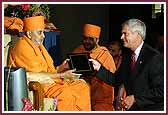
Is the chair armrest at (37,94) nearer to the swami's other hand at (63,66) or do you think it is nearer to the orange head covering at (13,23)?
the swami's other hand at (63,66)

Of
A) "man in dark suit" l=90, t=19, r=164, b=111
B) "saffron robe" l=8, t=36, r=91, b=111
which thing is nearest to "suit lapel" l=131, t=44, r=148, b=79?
"man in dark suit" l=90, t=19, r=164, b=111

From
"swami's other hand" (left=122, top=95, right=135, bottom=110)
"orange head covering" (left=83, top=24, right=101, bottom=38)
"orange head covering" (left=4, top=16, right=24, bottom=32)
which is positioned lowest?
"swami's other hand" (left=122, top=95, right=135, bottom=110)

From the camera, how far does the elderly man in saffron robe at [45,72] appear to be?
612 cm

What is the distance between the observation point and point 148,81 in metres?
6.07

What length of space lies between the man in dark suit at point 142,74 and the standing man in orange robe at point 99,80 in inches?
7.4

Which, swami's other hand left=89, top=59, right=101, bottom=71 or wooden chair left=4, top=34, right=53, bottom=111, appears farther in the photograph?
swami's other hand left=89, top=59, right=101, bottom=71

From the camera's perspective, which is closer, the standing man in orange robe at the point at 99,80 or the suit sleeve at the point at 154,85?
the suit sleeve at the point at 154,85

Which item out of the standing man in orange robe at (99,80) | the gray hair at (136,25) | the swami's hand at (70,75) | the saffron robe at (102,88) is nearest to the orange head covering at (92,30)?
the standing man in orange robe at (99,80)

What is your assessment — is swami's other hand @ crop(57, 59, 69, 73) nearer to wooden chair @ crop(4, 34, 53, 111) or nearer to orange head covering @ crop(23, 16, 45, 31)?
wooden chair @ crop(4, 34, 53, 111)

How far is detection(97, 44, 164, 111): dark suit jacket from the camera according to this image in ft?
19.9

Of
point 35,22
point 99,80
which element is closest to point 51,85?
point 99,80

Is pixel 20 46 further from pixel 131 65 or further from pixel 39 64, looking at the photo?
pixel 131 65

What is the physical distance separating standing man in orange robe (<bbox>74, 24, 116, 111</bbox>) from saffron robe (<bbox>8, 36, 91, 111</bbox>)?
77 millimetres

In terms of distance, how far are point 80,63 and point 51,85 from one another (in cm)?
35
